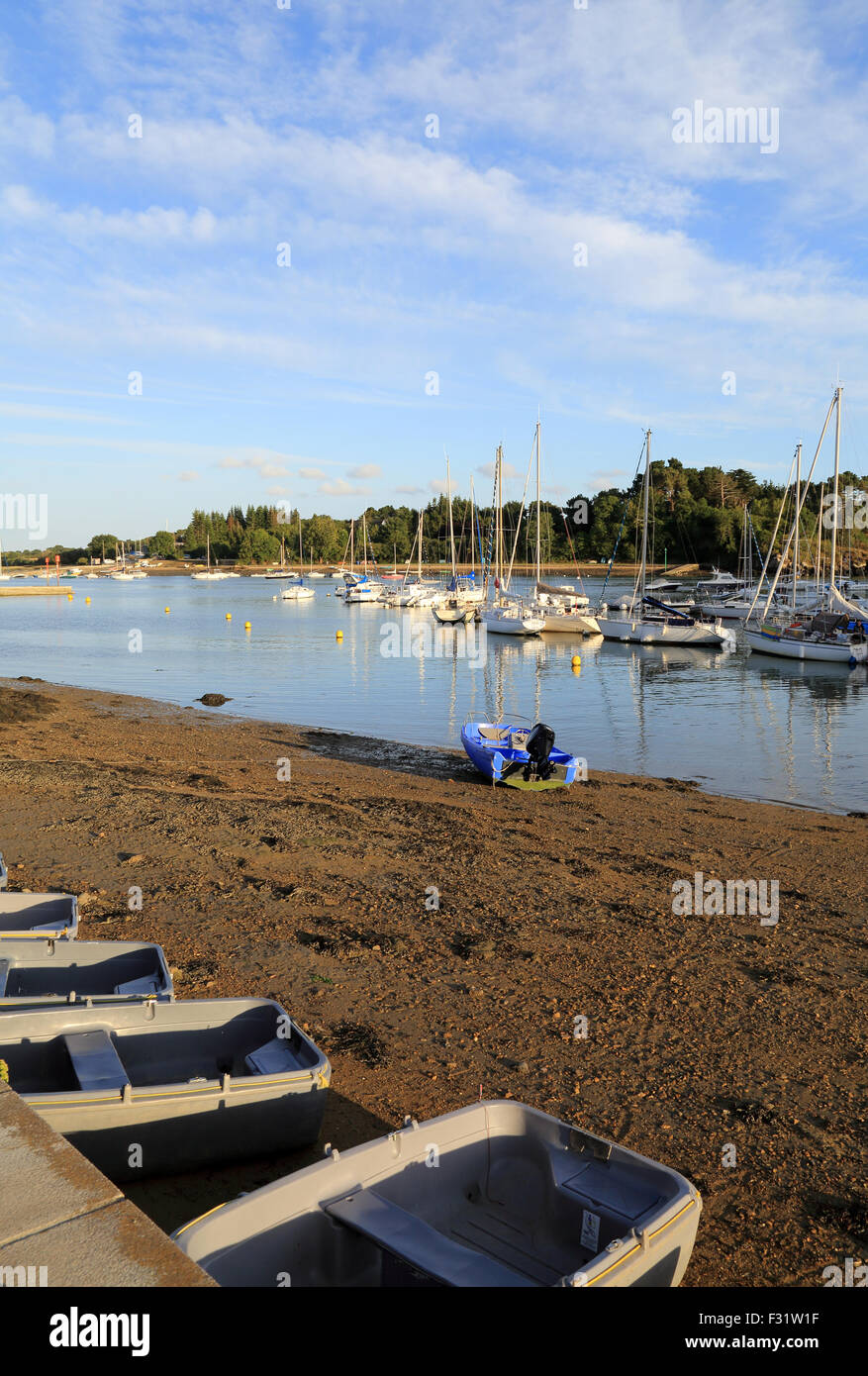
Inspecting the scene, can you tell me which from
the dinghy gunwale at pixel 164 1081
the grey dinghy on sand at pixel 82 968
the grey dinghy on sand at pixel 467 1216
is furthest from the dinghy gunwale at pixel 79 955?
the grey dinghy on sand at pixel 467 1216

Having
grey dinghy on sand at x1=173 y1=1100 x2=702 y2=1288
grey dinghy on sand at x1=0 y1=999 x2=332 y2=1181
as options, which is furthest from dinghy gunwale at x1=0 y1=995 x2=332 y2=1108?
grey dinghy on sand at x1=173 y1=1100 x2=702 y2=1288

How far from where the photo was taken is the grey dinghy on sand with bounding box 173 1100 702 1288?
13.8 ft

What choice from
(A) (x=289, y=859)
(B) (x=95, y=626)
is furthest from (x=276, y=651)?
(A) (x=289, y=859)

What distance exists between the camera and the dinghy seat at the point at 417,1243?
4.14 meters

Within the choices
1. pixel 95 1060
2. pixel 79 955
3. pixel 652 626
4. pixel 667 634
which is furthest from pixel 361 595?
pixel 95 1060

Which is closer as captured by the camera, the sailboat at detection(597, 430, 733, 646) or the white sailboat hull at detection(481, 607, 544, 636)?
the sailboat at detection(597, 430, 733, 646)

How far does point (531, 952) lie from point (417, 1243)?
18.4 ft

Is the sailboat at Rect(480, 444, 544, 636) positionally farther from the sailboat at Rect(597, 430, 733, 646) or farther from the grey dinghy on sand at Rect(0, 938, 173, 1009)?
the grey dinghy on sand at Rect(0, 938, 173, 1009)

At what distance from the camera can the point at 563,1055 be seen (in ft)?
24.9

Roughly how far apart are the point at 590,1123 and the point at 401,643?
182 feet

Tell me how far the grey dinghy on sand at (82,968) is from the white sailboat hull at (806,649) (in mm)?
47157

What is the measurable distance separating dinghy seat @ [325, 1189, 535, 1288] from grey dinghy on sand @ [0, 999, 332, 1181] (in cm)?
132

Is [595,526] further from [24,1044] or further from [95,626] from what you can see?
[24,1044]

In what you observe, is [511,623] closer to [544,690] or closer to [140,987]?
[544,690]
